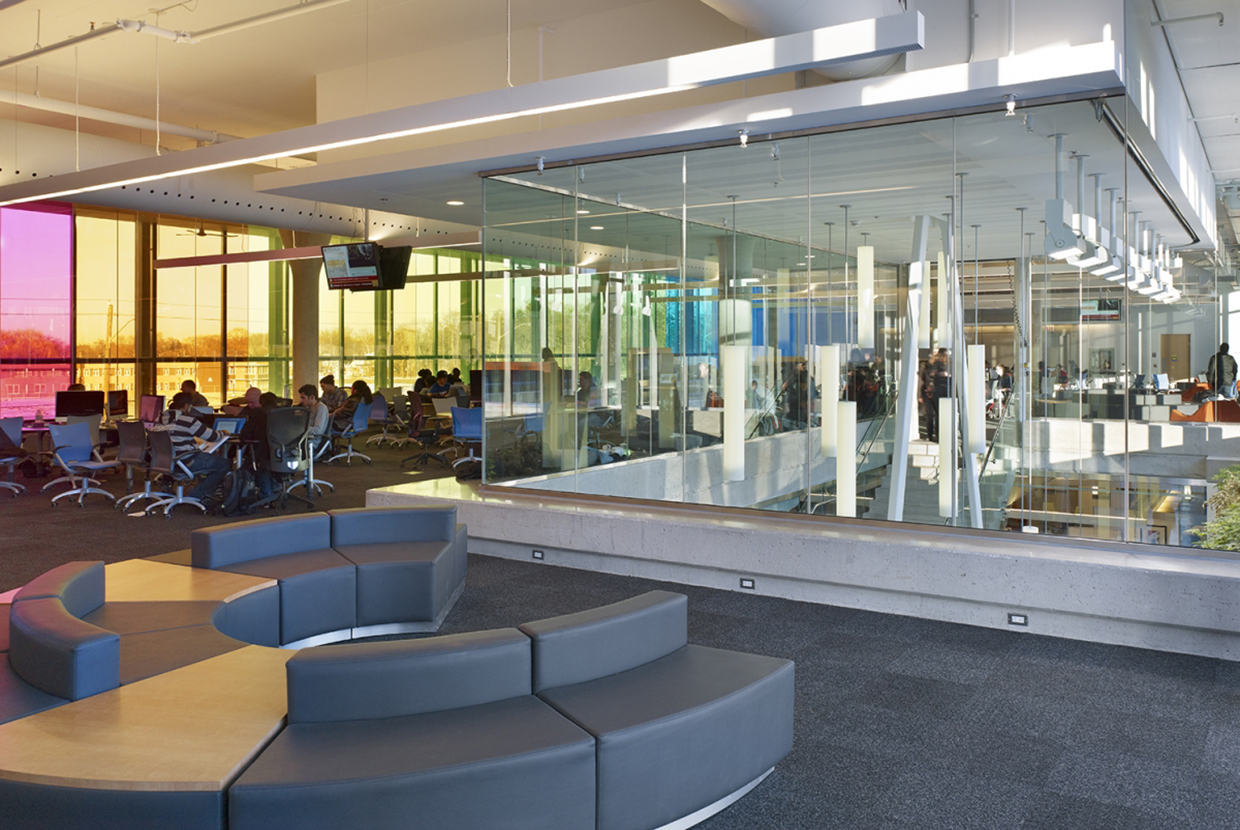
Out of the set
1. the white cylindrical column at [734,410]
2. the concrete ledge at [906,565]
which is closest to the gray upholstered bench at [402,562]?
the concrete ledge at [906,565]

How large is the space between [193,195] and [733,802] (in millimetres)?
11336

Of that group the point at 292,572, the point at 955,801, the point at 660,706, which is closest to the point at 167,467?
the point at 292,572

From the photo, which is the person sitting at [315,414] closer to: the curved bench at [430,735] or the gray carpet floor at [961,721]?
the gray carpet floor at [961,721]

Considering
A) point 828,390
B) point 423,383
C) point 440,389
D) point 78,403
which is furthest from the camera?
point 423,383

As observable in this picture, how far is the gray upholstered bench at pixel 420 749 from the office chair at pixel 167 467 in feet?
24.9

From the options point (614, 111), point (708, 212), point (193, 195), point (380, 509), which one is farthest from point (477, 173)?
point (193, 195)

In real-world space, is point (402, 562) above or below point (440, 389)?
below

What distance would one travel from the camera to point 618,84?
5.59m

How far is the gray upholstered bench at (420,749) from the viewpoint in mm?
2697

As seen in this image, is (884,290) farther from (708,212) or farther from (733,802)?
(733,802)

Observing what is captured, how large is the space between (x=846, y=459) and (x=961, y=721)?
117 inches

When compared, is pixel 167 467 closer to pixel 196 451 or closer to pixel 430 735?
pixel 196 451

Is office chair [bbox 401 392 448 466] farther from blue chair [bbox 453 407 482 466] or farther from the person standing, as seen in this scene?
the person standing

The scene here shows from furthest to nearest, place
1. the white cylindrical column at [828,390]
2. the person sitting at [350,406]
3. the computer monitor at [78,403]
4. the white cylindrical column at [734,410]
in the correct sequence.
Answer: the person sitting at [350,406] → the computer monitor at [78,403] → the white cylindrical column at [734,410] → the white cylindrical column at [828,390]
